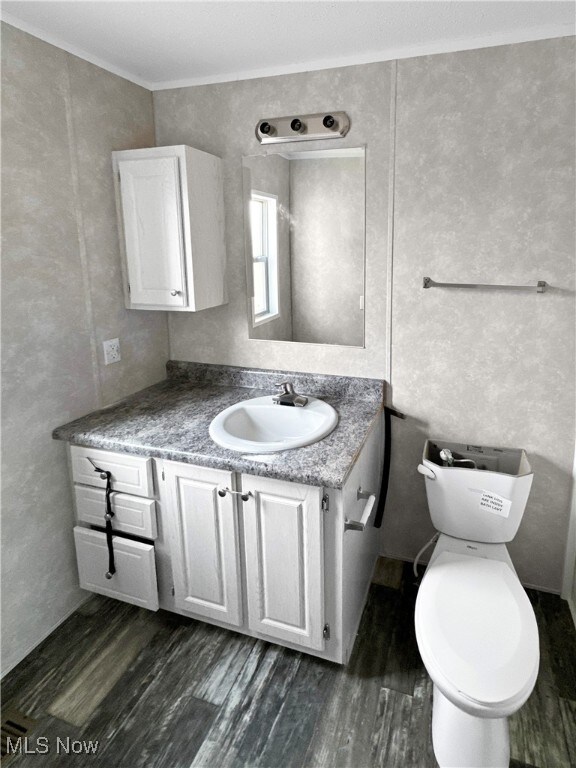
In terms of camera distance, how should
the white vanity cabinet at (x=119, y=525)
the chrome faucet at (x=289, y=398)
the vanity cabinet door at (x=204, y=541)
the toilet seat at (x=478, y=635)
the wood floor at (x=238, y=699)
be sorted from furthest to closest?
the chrome faucet at (x=289, y=398) < the white vanity cabinet at (x=119, y=525) < the vanity cabinet door at (x=204, y=541) < the wood floor at (x=238, y=699) < the toilet seat at (x=478, y=635)

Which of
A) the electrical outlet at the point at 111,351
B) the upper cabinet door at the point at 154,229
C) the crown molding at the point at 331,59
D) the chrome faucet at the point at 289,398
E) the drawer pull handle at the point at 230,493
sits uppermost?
the crown molding at the point at 331,59

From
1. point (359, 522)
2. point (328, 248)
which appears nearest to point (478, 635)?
point (359, 522)

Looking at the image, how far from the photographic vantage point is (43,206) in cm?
175

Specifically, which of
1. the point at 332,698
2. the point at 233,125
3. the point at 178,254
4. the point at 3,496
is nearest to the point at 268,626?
the point at 332,698

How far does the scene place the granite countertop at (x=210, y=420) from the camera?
159 centimetres

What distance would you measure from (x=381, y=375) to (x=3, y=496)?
1500mm

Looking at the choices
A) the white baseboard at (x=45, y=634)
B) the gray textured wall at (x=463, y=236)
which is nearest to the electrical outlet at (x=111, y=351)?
the gray textured wall at (x=463, y=236)

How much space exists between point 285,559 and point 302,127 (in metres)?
1.65

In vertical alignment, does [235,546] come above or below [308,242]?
below

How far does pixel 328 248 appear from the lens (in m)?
2.10

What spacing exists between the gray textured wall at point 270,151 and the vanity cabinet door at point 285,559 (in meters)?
0.77

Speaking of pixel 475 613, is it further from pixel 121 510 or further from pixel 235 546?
pixel 121 510

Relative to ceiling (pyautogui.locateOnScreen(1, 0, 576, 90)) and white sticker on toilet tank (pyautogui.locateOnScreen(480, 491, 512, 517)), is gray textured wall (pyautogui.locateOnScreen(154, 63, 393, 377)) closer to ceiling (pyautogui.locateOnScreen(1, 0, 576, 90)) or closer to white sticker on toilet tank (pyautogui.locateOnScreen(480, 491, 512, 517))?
ceiling (pyautogui.locateOnScreen(1, 0, 576, 90))

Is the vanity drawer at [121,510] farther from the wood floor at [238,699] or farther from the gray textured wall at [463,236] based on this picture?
the gray textured wall at [463,236]
